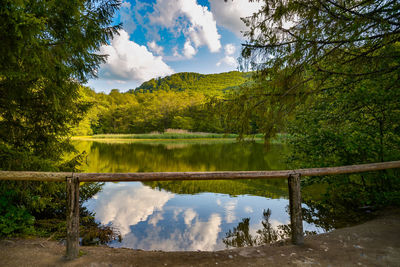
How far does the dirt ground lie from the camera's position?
2348 mm

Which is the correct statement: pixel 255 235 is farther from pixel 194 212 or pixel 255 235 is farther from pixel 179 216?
pixel 179 216

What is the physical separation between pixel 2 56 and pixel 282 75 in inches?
165

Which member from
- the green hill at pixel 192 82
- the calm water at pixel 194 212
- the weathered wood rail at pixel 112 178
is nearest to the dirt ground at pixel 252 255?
the weathered wood rail at pixel 112 178

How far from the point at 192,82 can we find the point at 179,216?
12015cm

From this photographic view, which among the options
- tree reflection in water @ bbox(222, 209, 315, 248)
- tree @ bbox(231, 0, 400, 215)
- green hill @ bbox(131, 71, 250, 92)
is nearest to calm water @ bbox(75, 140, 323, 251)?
tree reflection in water @ bbox(222, 209, 315, 248)

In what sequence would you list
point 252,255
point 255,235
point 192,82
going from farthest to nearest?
point 192,82, point 255,235, point 252,255

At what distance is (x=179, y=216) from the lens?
5371mm

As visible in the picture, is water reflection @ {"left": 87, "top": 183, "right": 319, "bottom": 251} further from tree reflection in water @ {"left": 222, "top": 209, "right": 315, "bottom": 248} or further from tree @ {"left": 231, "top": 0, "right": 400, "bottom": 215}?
tree @ {"left": 231, "top": 0, "right": 400, "bottom": 215}

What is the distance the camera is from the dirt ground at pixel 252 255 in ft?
7.70

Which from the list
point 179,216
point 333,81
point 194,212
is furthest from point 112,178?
point 333,81

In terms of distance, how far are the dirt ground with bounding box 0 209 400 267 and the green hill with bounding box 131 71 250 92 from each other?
3812 inches

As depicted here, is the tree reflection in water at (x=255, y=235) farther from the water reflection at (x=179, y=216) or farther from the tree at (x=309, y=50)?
the tree at (x=309, y=50)

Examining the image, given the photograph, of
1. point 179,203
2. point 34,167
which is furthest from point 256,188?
point 34,167

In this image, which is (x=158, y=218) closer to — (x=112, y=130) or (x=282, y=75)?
(x=282, y=75)
